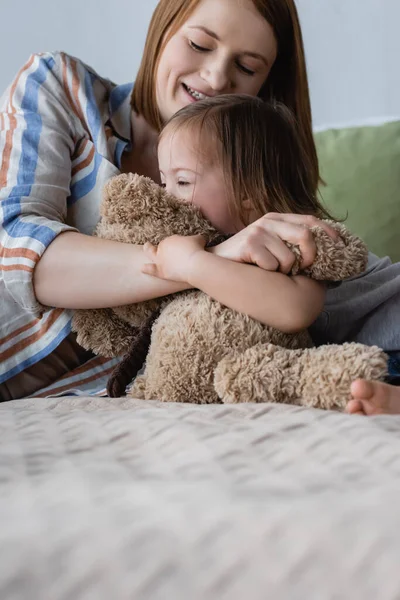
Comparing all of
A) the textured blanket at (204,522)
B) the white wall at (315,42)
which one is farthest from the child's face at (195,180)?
the white wall at (315,42)

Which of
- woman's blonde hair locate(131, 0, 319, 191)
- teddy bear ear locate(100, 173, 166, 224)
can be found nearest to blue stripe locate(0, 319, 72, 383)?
teddy bear ear locate(100, 173, 166, 224)

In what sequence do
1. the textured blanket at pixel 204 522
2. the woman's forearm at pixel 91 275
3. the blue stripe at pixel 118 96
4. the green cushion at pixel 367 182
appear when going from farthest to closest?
the green cushion at pixel 367 182 < the blue stripe at pixel 118 96 < the woman's forearm at pixel 91 275 < the textured blanket at pixel 204 522

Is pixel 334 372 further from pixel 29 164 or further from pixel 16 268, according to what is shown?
pixel 29 164

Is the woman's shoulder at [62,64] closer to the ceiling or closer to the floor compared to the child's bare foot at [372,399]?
closer to the ceiling

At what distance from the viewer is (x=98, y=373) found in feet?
3.81

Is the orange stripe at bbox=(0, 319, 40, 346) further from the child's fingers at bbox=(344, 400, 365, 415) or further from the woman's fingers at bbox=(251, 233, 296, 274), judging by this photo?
the child's fingers at bbox=(344, 400, 365, 415)

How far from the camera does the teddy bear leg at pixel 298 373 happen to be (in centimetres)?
77

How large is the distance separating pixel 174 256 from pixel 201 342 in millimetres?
121

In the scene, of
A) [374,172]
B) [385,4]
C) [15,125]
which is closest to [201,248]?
[15,125]

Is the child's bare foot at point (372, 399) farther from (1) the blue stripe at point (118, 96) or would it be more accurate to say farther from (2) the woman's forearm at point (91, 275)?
(1) the blue stripe at point (118, 96)

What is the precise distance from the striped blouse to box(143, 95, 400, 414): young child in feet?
0.60

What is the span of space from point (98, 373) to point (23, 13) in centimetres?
135

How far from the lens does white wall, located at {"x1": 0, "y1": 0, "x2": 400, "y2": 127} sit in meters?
2.10

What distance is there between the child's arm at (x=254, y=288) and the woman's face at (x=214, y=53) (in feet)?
1.49
